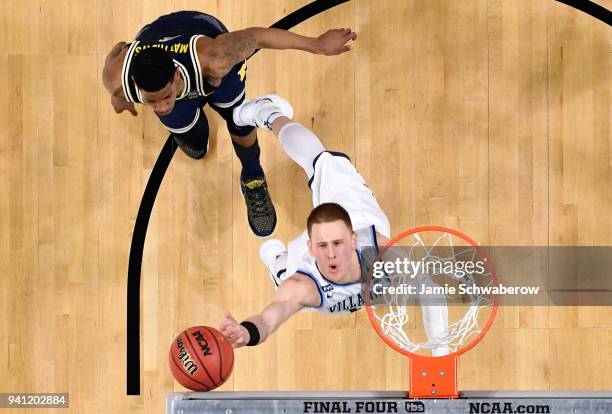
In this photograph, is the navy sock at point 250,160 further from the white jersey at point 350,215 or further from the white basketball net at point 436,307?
the white basketball net at point 436,307

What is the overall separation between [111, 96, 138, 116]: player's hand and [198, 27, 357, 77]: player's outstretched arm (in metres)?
0.52

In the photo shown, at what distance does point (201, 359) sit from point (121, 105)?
1576 millimetres

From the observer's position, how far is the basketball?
299 cm

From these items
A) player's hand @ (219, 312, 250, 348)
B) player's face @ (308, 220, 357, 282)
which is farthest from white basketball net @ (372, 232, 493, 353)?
player's hand @ (219, 312, 250, 348)

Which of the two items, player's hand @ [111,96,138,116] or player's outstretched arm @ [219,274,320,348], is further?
player's hand @ [111,96,138,116]

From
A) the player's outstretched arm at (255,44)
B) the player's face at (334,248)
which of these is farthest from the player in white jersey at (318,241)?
the player's outstretched arm at (255,44)

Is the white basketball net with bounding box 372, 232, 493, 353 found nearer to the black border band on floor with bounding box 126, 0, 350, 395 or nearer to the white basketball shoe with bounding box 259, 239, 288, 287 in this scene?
the white basketball shoe with bounding box 259, 239, 288, 287

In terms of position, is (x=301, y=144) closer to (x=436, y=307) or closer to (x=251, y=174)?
(x=251, y=174)

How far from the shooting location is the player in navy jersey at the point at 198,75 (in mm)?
3629

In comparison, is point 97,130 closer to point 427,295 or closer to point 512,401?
point 427,295

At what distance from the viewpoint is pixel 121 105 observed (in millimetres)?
3939

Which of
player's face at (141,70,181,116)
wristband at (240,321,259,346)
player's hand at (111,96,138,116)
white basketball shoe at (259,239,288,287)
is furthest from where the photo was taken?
Result: white basketball shoe at (259,239,288,287)

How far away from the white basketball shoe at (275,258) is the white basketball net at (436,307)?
1.97 feet

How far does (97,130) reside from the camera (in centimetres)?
427
